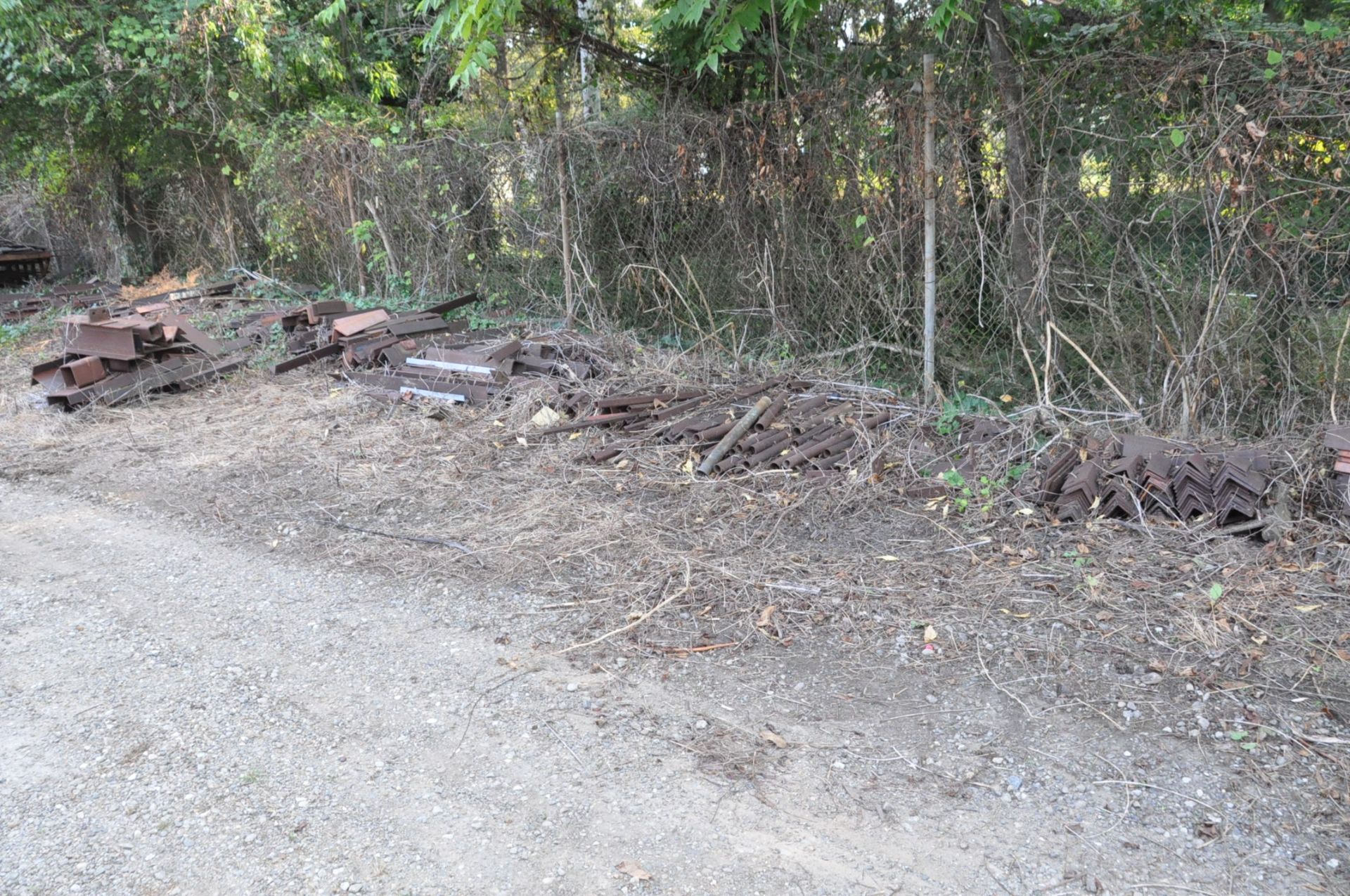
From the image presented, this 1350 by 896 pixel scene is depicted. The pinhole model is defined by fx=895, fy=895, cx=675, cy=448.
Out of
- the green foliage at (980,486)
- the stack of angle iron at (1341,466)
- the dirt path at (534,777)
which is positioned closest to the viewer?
the dirt path at (534,777)

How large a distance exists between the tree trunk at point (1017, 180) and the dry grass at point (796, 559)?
1129 mm

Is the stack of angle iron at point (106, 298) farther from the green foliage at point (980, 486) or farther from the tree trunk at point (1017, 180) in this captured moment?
the green foliage at point (980, 486)

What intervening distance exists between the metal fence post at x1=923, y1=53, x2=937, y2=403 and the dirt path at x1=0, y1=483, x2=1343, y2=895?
342 centimetres

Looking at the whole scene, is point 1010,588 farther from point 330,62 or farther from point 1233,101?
point 330,62

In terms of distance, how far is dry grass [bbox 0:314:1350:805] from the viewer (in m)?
3.48

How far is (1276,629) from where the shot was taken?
365 centimetres

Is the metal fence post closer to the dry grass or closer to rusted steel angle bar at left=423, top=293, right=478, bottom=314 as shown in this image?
the dry grass

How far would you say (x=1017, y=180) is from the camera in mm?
6086

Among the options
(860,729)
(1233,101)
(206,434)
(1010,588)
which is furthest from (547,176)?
(860,729)

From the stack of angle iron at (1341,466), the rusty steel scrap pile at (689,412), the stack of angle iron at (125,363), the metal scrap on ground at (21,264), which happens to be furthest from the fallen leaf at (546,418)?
the metal scrap on ground at (21,264)

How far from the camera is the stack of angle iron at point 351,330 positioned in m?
8.50

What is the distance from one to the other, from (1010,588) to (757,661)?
130cm

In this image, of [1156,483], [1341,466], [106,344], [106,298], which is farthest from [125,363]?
[1341,466]

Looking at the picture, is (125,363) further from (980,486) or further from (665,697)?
(980,486)
